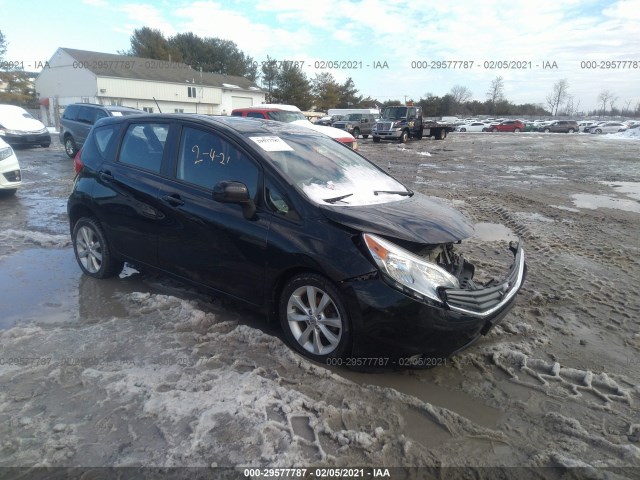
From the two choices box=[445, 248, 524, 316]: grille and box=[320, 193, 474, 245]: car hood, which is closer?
box=[445, 248, 524, 316]: grille

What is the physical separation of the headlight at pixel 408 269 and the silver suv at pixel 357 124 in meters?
30.7

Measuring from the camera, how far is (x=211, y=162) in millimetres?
3908

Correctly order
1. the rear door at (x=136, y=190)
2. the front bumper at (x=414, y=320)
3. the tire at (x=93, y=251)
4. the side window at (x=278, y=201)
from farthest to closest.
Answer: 1. the tire at (x=93, y=251)
2. the rear door at (x=136, y=190)
3. the side window at (x=278, y=201)
4. the front bumper at (x=414, y=320)

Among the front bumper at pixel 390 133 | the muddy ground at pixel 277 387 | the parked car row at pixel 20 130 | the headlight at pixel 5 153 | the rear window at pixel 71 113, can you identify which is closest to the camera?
the muddy ground at pixel 277 387

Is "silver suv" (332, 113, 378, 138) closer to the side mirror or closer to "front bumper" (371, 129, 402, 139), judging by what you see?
"front bumper" (371, 129, 402, 139)

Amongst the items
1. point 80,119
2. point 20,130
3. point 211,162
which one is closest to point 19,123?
point 20,130

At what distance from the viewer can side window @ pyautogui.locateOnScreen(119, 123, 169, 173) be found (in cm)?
430

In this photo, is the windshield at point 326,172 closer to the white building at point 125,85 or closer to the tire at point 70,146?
the tire at point 70,146

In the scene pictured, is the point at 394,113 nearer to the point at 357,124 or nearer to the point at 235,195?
the point at 357,124

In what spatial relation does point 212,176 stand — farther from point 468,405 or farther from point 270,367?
point 468,405

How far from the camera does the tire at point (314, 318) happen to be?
3.17 meters

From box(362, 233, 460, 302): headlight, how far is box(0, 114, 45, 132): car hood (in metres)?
18.6

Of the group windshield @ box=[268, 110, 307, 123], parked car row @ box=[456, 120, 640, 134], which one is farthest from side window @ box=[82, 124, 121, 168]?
parked car row @ box=[456, 120, 640, 134]

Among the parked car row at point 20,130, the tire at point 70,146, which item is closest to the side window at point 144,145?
the tire at point 70,146
